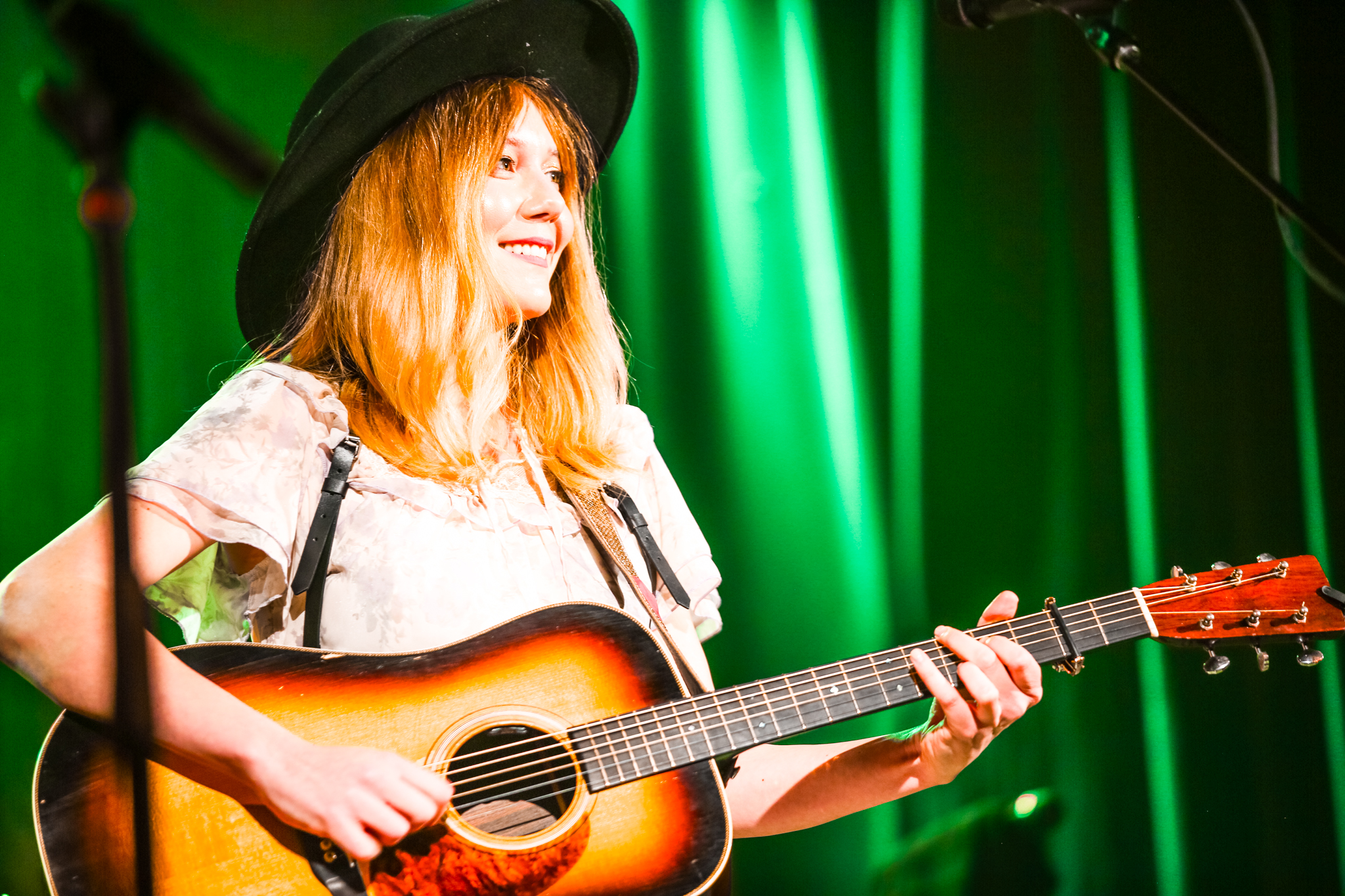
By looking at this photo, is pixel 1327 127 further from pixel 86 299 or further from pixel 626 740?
pixel 86 299

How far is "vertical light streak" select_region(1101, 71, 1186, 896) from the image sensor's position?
8.57 ft

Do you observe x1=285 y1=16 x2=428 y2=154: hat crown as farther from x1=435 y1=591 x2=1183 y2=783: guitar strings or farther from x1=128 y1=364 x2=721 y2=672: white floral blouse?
x1=435 y1=591 x2=1183 y2=783: guitar strings

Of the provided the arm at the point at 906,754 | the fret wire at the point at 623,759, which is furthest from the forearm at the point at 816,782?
the fret wire at the point at 623,759

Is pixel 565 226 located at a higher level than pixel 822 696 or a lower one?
higher

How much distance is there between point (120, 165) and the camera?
Result: 80cm

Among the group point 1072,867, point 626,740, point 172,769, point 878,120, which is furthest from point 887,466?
point 172,769

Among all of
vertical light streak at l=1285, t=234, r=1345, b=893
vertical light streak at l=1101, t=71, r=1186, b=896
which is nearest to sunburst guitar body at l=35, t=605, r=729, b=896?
vertical light streak at l=1101, t=71, r=1186, b=896

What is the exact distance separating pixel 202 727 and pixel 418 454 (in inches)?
23.3

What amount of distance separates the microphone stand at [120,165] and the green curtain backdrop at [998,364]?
1.77 meters

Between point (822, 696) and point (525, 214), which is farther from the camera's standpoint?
point (525, 214)

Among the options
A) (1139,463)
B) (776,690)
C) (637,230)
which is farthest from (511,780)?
(1139,463)

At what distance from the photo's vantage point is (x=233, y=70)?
2.37 meters

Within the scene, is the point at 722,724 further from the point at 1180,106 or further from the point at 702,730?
the point at 1180,106

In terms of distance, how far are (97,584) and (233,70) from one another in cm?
163
